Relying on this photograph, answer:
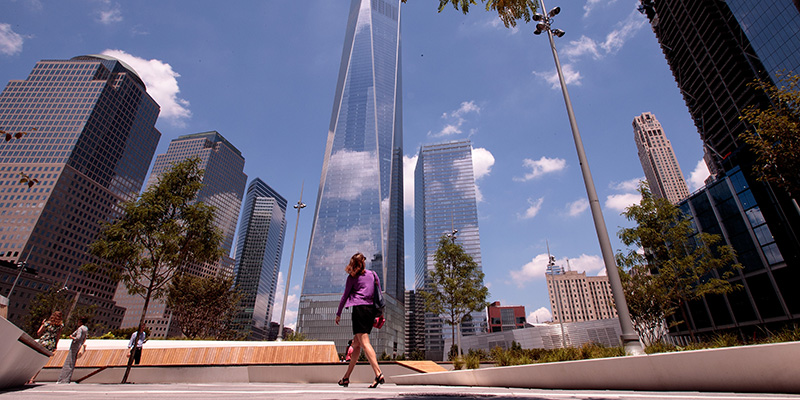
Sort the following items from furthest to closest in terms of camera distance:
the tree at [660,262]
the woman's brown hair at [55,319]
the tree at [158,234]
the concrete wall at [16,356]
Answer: the tree at [660,262] < the tree at [158,234] < the woman's brown hair at [55,319] < the concrete wall at [16,356]

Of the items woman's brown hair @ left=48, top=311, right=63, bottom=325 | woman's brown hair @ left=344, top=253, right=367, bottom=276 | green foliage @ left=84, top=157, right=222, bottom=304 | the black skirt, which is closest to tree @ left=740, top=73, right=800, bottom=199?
woman's brown hair @ left=344, top=253, right=367, bottom=276

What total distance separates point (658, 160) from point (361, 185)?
14149 centimetres

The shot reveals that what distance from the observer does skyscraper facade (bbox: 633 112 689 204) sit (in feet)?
508

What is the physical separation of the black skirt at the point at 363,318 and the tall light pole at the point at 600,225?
175 inches

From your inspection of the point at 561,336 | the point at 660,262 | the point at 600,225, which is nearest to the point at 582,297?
the point at 561,336

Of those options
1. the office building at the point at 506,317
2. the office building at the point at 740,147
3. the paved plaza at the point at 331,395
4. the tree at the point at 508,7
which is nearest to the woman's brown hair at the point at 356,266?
the paved plaza at the point at 331,395

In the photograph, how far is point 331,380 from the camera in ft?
36.5

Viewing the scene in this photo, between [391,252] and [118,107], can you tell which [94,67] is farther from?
[391,252]

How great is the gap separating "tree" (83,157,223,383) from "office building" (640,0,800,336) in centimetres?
3050

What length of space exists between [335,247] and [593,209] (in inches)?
5533

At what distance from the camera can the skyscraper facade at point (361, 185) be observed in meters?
136

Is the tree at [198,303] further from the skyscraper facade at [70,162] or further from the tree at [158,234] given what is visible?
the skyscraper facade at [70,162]

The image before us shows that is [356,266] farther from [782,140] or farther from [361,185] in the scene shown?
[361,185]

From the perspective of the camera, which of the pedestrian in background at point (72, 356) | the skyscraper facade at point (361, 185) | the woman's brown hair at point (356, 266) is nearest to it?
the woman's brown hair at point (356, 266)
